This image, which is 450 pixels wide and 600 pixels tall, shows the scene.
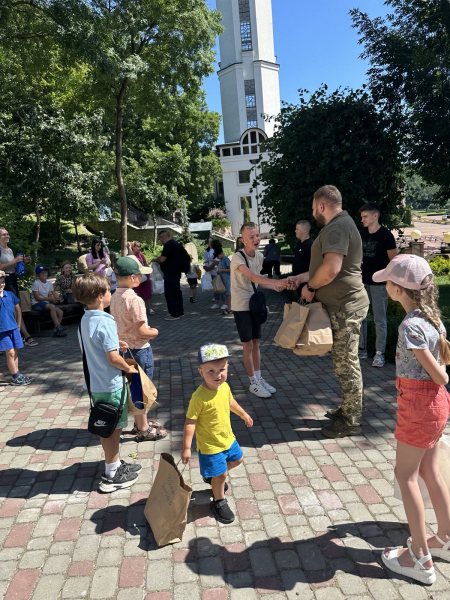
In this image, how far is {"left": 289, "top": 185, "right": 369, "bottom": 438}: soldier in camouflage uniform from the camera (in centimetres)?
384

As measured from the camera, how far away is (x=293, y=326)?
4.08 m

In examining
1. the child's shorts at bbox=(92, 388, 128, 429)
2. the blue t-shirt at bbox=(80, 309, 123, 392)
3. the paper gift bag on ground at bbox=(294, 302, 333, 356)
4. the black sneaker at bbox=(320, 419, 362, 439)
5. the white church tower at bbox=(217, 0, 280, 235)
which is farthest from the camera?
the white church tower at bbox=(217, 0, 280, 235)

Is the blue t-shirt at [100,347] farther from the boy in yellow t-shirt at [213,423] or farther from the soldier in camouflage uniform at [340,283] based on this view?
the soldier in camouflage uniform at [340,283]

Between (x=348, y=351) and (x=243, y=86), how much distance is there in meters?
52.5

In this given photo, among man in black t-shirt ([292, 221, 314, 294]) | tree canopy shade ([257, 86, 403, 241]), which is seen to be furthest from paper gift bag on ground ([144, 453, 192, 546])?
tree canopy shade ([257, 86, 403, 241])

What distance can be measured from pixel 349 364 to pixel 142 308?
6.41 feet

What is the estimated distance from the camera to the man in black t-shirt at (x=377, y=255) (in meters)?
5.93

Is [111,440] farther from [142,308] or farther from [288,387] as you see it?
[288,387]

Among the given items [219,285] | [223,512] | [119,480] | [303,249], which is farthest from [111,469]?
[219,285]

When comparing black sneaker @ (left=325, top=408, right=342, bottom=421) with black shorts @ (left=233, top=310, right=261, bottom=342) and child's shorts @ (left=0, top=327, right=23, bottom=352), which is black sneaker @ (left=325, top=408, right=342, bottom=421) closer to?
black shorts @ (left=233, top=310, right=261, bottom=342)

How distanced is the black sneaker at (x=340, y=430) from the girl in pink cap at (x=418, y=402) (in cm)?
169

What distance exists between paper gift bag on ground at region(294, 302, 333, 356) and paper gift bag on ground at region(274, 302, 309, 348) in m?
0.04

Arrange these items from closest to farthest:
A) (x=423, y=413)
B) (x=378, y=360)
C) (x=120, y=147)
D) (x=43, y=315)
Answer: (x=423, y=413) → (x=378, y=360) → (x=43, y=315) → (x=120, y=147)

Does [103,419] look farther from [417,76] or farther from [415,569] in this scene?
[417,76]
